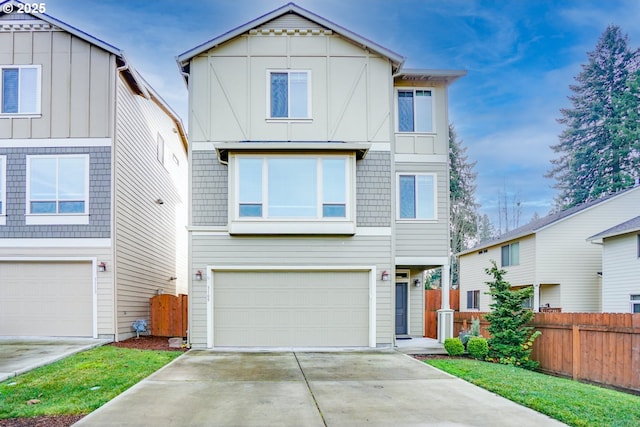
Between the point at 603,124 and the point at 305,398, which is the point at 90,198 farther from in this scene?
the point at 603,124

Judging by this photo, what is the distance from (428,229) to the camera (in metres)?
13.4

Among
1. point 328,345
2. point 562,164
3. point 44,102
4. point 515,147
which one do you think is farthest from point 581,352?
point 515,147

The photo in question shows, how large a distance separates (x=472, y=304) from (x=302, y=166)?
57.0ft

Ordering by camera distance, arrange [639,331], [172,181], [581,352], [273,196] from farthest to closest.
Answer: [172,181] < [273,196] < [581,352] < [639,331]

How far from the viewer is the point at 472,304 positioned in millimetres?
25812

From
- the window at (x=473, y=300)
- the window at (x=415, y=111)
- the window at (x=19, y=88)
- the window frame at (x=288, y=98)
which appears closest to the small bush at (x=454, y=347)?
the window at (x=415, y=111)

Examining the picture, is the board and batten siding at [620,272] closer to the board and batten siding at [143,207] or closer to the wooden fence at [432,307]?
the wooden fence at [432,307]

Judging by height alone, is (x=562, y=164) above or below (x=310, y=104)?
above

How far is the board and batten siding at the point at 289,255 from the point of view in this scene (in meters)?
12.3

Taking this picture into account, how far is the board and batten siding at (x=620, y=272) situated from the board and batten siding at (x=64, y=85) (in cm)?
1715

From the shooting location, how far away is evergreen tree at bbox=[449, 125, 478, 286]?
35.9 meters

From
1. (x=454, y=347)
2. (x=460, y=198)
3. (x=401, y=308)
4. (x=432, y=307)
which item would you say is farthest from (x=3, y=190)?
(x=460, y=198)

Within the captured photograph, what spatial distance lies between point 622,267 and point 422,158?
8.92m

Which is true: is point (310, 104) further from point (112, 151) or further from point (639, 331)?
point (639, 331)
